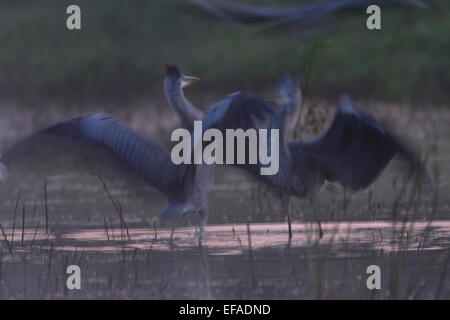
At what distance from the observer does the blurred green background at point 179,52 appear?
13.1 meters

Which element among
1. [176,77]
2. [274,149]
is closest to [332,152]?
[274,149]

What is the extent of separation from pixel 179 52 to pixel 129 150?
5.69 metres

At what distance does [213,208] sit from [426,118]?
4.10 metres

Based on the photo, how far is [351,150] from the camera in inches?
304

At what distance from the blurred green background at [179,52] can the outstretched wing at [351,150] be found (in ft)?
15.6

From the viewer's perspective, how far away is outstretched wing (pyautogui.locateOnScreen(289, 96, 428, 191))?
7.61 meters

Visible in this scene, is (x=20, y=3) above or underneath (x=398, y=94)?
above

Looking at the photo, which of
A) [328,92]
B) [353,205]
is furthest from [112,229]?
[328,92]

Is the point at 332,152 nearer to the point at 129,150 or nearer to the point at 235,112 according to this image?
the point at 235,112

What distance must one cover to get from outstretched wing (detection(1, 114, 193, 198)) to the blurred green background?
5.12 meters

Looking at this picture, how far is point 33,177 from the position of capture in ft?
30.8

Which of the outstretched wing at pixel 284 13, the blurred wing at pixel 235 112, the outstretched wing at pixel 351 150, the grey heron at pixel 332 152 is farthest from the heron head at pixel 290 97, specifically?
the outstretched wing at pixel 284 13

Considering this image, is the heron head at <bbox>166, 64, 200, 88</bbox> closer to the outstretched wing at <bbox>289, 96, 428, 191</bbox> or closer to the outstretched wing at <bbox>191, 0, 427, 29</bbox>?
the outstretched wing at <bbox>289, 96, 428, 191</bbox>
